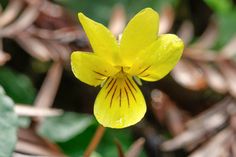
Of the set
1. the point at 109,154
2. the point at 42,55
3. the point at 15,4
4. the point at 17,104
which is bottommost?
the point at 109,154

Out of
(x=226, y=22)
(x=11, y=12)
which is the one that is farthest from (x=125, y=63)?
(x=226, y=22)

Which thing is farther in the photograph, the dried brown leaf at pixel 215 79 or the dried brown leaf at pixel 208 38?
the dried brown leaf at pixel 208 38

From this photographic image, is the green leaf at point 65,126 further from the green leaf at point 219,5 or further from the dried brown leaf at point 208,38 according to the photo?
the green leaf at point 219,5

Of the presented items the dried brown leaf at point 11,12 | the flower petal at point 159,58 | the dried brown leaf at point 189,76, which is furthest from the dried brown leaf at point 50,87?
the flower petal at point 159,58

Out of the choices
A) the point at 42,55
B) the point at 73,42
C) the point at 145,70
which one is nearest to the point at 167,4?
the point at 73,42

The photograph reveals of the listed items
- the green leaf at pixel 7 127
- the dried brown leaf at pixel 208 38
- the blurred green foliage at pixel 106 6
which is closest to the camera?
the green leaf at pixel 7 127

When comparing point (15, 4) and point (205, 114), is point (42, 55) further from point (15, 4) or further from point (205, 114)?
point (205, 114)

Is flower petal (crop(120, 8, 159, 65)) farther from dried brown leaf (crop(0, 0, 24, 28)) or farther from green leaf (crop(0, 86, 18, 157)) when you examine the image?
dried brown leaf (crop(0, 0, 24, 28))
